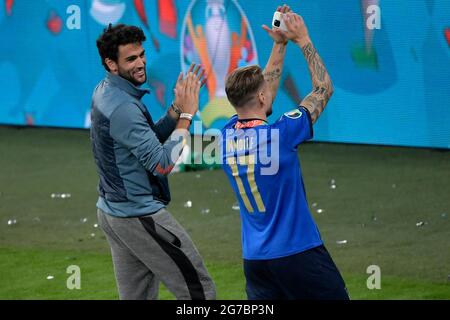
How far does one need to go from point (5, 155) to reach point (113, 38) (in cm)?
911

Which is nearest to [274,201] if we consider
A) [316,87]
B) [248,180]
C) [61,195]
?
[248,180]

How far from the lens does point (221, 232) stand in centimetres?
1030

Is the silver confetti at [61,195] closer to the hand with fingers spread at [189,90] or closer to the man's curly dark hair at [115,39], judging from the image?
the man's curly dark hair at [115,39]

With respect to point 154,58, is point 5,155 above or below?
below

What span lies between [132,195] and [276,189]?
3.29 ft

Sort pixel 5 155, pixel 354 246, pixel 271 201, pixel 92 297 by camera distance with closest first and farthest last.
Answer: pixel 271 201 → pixel 92 297 → pixel 354 246 → pixel 5 155

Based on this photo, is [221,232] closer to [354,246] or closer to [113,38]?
[354,246]

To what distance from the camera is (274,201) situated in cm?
559

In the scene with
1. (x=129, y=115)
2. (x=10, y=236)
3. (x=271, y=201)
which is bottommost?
(x=10, y=236)

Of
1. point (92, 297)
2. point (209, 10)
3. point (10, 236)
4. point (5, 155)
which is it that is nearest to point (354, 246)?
point (92, 297)

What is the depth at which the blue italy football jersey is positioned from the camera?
18.3 ft

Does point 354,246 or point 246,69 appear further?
point 354,246

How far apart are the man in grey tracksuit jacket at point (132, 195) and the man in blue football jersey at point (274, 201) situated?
0.55 m

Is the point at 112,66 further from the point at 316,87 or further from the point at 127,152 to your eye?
the point at 316,87
